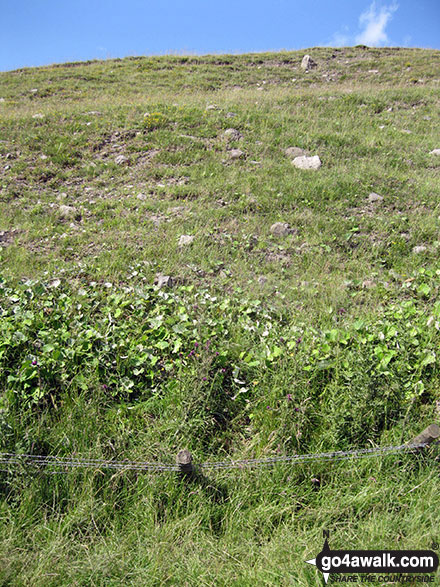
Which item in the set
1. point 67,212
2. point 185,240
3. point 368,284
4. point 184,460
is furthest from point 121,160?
point 184,460

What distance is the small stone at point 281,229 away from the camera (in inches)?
257

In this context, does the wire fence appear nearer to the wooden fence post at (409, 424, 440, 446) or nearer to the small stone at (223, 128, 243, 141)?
the wooden fence post at (409, 424, 440, 446)

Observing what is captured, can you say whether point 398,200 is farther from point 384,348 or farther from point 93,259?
point 93,259

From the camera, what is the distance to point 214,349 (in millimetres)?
3930

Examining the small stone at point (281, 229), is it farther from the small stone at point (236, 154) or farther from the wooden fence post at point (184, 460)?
the wooden fence post at point (184, 460)

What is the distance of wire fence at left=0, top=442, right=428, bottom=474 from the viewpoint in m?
3.11

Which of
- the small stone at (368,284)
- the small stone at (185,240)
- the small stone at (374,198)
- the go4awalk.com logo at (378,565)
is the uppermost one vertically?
the small stone at (374,198)

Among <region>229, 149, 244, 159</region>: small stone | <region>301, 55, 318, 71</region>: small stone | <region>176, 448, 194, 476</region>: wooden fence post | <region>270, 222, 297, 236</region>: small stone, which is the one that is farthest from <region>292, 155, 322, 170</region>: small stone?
<region>301, 55, 318, 71</region>: small stone

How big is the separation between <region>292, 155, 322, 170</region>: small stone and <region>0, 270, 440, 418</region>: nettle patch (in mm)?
4610

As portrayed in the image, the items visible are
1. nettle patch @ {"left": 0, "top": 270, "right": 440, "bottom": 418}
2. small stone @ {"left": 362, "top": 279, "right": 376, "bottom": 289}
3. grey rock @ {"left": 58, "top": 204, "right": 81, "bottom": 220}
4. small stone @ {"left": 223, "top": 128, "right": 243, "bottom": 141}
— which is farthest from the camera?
small stone @ {"left": 223, "top": 128, "right": 243, "bottom": 141}

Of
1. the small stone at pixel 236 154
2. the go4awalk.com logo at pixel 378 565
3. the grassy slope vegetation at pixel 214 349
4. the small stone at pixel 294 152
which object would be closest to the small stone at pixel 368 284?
the grassy slope vegetation at pixel 214 349

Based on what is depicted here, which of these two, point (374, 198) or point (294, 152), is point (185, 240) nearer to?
point (374, 198)

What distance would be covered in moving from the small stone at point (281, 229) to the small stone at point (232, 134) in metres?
3.79

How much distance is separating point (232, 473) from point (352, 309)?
2.58m
